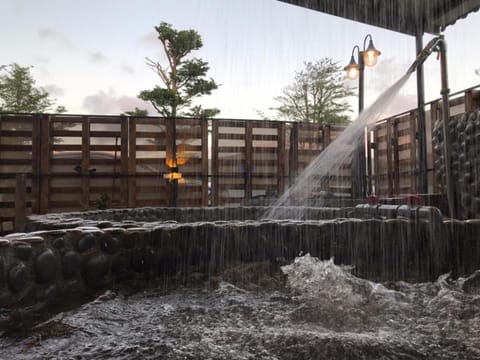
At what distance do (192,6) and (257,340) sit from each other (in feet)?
14.1

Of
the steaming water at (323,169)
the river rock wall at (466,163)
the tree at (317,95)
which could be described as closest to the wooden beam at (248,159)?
the steaming water at (323,169)

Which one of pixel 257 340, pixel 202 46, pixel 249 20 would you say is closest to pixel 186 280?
pixel 257 340

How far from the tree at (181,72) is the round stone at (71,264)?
10.1 meters

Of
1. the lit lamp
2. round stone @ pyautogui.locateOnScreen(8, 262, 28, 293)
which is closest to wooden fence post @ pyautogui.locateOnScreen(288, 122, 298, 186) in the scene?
the lit lamp

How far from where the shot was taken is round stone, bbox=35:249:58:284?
1179 millimetres

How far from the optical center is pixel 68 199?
6.79 m

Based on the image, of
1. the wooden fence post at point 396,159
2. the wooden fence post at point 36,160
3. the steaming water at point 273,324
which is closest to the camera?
the steaming water at point 273,324

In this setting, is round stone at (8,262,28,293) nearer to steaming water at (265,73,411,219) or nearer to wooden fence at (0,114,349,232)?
steaming water at (265,73,411,219)

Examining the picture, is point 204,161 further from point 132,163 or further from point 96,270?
point 96,270

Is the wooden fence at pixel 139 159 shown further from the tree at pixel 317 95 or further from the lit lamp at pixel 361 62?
the tree at pixel 317 95

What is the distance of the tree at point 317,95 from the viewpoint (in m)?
13.4

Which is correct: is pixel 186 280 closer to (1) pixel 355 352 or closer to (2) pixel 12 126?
(1) pixel 355 352

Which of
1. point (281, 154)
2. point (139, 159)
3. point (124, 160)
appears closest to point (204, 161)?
point (139, 159)

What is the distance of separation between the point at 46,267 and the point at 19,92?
519 inches
